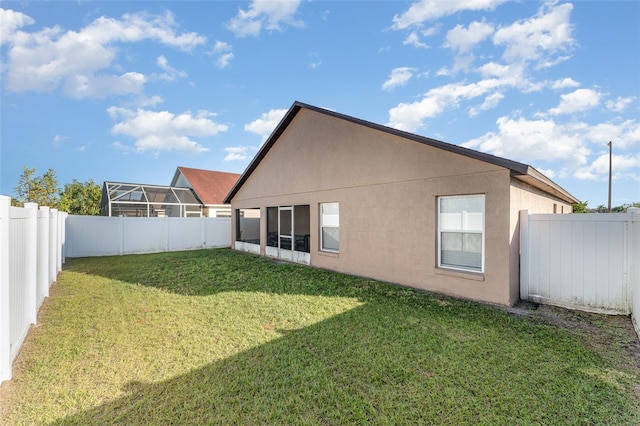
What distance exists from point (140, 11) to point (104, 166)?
21.1 meters

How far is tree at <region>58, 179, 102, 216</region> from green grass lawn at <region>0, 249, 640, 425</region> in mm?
26888

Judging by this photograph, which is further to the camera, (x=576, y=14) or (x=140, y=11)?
(x=140, y=11)

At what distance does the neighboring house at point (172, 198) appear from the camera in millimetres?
18000

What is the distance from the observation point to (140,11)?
32.0 ft

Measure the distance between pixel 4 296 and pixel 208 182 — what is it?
21623 millimetres

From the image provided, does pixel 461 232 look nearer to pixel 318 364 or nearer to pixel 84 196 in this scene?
pixel 318 364

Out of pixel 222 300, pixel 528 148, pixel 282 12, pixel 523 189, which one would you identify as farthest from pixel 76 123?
pixel 528 148

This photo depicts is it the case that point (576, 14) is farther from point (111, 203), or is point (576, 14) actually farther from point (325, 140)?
point (111, 203)

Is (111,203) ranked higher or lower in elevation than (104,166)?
lower

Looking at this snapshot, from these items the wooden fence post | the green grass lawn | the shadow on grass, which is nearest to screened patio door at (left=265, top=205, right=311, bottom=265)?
the shadow on grass

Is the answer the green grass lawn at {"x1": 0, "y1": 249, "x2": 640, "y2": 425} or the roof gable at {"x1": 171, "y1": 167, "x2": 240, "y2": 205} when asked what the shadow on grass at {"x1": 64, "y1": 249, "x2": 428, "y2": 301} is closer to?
the green grass lawn at {"x1": 0, "y1": 249, "x2": 640, "y2": 425}

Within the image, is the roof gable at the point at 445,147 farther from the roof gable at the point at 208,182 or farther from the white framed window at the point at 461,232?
the roof gable at the point at 208,182

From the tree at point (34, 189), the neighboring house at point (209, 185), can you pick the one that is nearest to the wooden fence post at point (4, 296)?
the neighboring house at point (209, 185)

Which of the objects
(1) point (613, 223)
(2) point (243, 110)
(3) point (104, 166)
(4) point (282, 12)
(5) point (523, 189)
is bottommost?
(1) point (613, 223)
